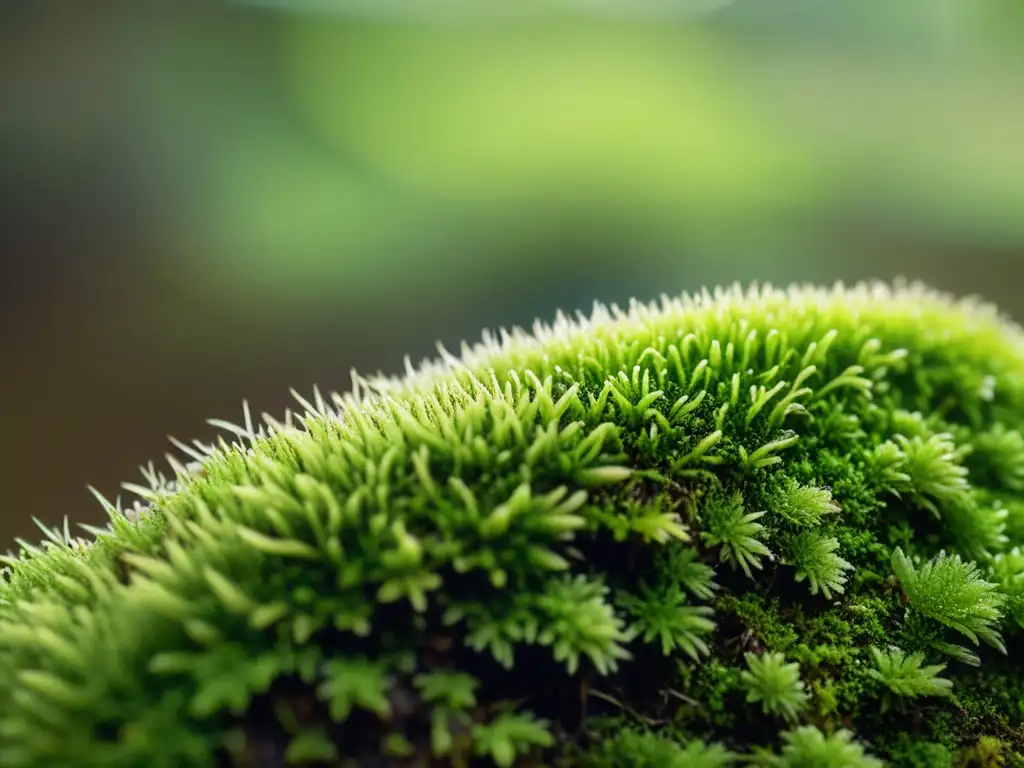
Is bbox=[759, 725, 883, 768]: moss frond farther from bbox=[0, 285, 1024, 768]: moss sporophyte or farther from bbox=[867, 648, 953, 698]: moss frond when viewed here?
bbox=[867, 648, 953, 698]: moss frond

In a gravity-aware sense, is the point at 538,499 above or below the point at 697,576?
above

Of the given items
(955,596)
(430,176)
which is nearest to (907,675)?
(955,596)

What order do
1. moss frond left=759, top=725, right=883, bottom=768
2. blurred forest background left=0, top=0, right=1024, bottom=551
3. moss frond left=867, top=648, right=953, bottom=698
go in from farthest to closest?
blurred forest background left=0, top=0, right=1024, bottom=551, moss frond left=867, top=648, right=953, bottom=698, moss frond left=759, top=725, right=883, bottom=768

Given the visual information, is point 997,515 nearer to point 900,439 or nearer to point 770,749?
point 900,439

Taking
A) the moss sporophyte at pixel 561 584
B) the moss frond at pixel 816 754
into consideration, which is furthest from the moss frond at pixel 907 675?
the moss frond at pixel 816 754

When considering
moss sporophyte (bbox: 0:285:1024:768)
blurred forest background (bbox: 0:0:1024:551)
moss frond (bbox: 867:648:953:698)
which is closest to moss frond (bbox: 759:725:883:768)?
moss sporophyte (bbox: 0:285:1024:768)

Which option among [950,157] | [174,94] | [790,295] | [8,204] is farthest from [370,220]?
[790,295]
